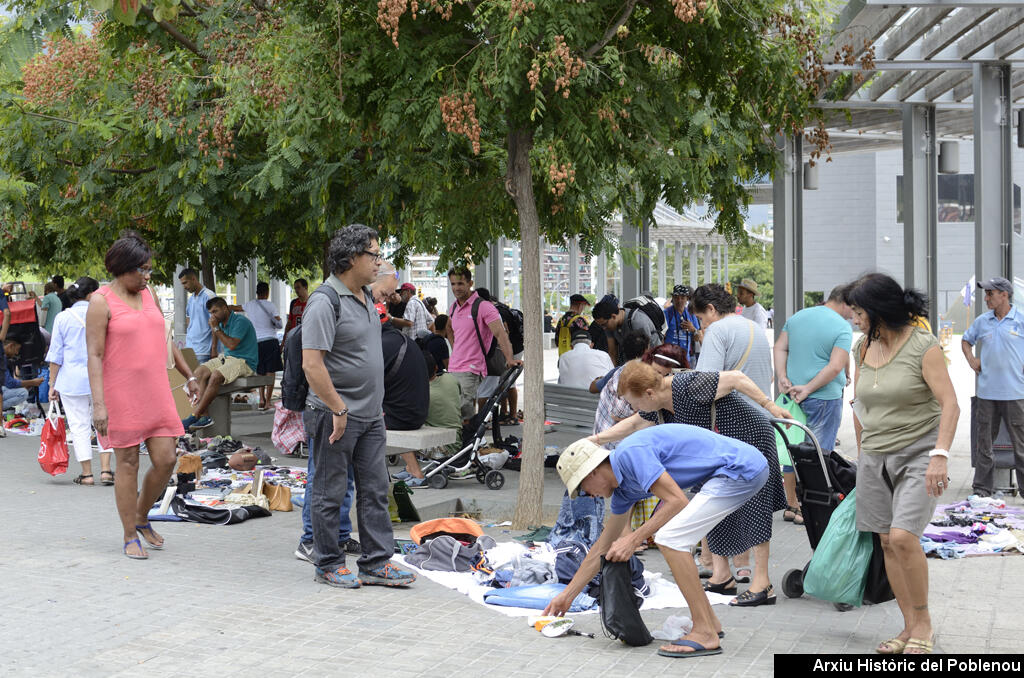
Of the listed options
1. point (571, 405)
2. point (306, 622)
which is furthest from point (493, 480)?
point (306, 622)

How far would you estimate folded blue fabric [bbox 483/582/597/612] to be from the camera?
6254 mm

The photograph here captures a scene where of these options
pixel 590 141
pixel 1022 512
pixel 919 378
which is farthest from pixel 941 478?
pixel 1022 512

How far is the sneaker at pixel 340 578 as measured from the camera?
263 inches

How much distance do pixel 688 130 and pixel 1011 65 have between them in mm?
3512

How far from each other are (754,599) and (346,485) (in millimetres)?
2326

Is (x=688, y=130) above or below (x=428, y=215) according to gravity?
above

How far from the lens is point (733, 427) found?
252 inches

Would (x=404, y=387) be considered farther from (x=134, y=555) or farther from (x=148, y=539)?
(x=134, y=555)

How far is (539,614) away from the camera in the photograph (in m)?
6.06

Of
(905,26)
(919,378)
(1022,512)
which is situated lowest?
(1022,512)

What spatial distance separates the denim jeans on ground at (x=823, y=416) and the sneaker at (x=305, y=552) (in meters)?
3.91

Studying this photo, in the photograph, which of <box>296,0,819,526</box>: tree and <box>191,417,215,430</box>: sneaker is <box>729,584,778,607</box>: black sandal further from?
<box>191,417,215,430</box>: sneaker

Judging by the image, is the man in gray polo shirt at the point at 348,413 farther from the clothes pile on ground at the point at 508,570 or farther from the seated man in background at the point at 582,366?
the seated man in background at the point at 582,366

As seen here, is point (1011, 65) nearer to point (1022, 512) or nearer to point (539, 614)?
point (1022, 512)
